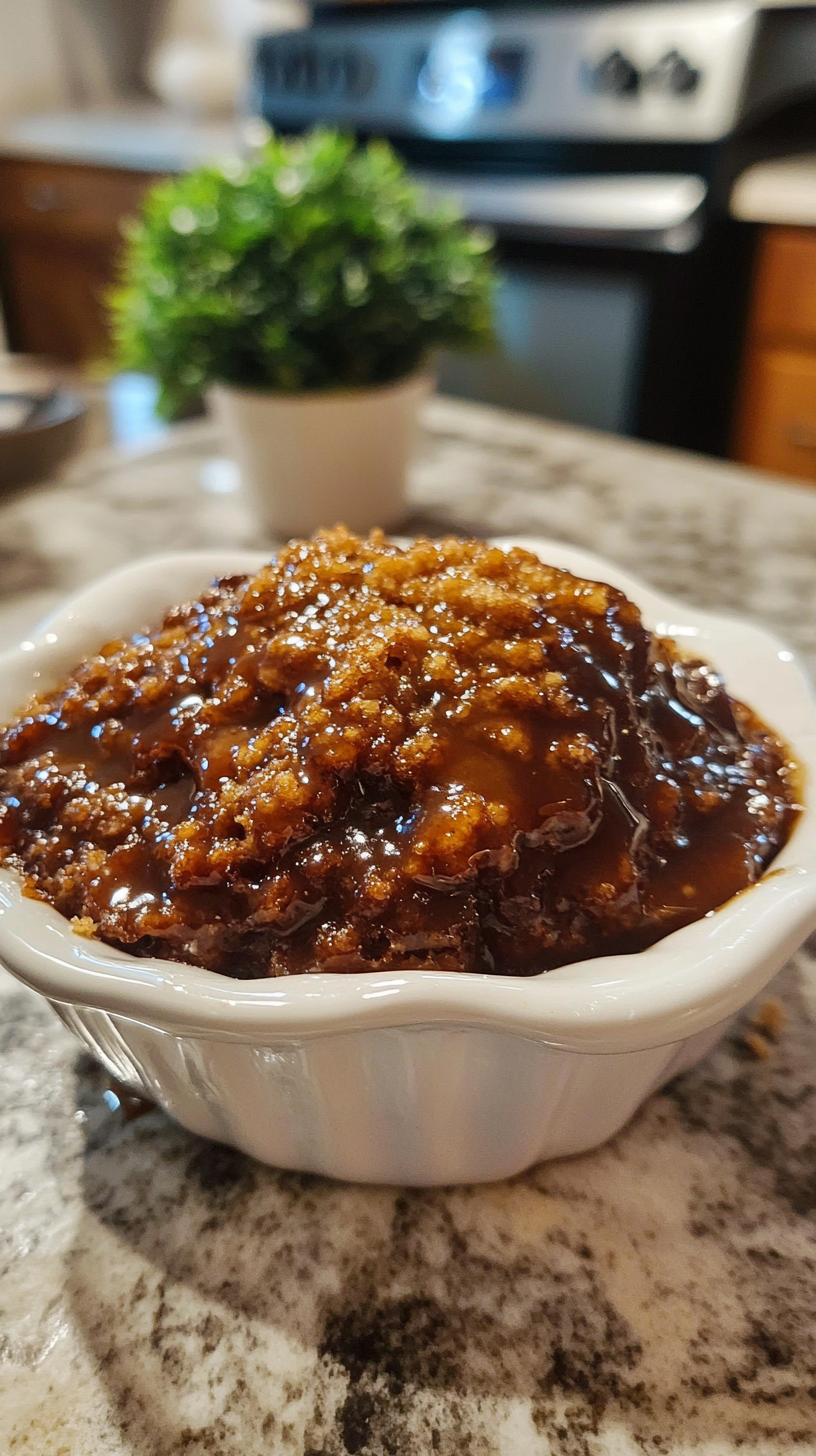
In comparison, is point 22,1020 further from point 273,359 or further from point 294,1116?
point 273,359

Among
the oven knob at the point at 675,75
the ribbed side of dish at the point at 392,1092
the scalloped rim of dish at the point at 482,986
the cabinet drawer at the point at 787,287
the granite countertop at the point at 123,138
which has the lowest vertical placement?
the ribbed side of dish at the point at 392,1092

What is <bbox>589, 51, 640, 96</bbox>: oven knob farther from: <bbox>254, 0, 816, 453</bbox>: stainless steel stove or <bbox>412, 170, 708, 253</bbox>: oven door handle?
<bbox>412, 170, 708, 253</bbox>: oven door handle

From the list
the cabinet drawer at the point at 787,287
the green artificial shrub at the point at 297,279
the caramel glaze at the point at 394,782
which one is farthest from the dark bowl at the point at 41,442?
the cabinet drawer at the point at 787,287

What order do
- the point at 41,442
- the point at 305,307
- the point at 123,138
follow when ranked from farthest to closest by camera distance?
the point at 123,138 → the point at 41,442 → the point at 305,307

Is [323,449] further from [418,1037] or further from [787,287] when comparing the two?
[787,287]

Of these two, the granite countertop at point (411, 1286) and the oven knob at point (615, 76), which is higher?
the oven knob at point (615, 76)

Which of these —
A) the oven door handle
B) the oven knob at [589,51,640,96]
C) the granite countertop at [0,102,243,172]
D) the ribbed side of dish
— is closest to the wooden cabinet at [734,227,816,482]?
the oven door handle

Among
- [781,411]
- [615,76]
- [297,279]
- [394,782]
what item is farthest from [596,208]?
[394,782]

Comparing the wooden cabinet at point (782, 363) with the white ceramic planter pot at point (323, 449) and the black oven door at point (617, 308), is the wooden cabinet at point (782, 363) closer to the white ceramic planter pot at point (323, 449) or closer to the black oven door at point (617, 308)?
the black oven door at point (617, 308)

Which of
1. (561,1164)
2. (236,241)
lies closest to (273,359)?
(236,241)
